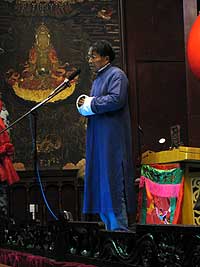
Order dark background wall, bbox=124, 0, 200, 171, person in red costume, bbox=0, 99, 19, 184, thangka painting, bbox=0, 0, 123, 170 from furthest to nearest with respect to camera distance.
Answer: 1. dark background wall, bbox=124, 0, 200, 171
2. thangka painting, bbox=0, 0, 123, 170
3. person in red costume, bbox=0, 99, 19, 184

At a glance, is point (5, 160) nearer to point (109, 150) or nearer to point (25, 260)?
point (25, 260)

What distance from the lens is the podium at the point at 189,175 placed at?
3.48m

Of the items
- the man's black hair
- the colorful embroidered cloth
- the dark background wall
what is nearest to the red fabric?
the colorful embroidered cloth

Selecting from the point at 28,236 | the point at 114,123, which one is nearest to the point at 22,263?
the point at 28,236

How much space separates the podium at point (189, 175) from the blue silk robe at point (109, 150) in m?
0.31

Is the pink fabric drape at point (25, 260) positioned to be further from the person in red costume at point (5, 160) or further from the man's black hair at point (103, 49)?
the person in red costume at point (5, 160)

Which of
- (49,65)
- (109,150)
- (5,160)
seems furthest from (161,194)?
(49,65)

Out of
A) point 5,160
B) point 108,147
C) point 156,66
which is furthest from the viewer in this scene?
point 156,66

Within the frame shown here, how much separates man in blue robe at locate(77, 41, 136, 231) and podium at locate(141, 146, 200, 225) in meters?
0.31

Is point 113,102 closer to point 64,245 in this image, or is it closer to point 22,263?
point 64,245

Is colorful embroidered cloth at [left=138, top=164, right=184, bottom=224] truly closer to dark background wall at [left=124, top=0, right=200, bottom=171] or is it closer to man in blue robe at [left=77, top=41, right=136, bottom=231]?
man in blue robe at [left=77, top=41, right=136, bottom=231]

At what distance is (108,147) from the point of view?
338 cm

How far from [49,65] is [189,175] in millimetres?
3814

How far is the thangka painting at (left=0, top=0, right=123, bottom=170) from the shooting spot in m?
6.79
